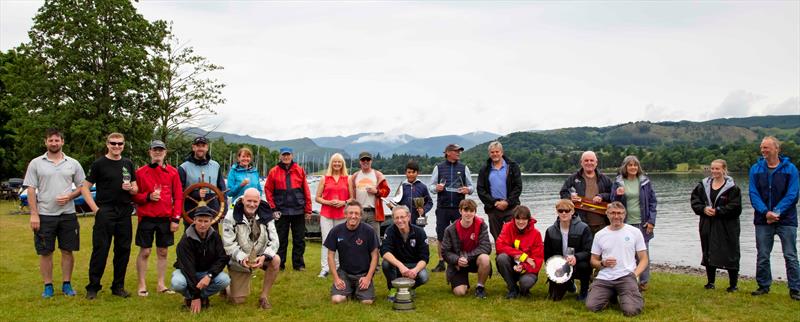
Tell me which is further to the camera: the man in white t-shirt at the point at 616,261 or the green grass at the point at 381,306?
the man in white t-shirt at the point at 616,261

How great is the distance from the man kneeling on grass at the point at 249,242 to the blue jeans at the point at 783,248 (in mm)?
6174

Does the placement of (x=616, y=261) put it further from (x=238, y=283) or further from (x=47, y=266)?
(x=47, y=266)

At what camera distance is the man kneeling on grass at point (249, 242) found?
6625mm

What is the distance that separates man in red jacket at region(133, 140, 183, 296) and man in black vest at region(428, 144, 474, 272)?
12.8ft

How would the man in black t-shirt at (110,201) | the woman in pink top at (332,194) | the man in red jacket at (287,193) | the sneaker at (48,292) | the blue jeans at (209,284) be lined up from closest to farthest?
the blue jeans at (209,284), the man in black t-shirt at (110,201), the sneaker at (48,292), the woman in pink top at (332,194), the man in red jacket at (287,193)

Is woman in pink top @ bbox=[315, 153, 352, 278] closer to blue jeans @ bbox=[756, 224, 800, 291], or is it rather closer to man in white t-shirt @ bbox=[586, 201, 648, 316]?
man in white t-shirt @ bbox=[586, 201, 648, 316]

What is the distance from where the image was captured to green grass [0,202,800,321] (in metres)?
6.34

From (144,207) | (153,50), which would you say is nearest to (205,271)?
(144,207)

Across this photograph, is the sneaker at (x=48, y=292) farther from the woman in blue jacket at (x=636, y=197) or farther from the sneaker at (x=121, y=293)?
the woman in blue jacket at (x=636, y=197)

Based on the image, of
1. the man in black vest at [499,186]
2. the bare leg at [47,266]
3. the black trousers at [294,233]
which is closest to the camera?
the bare leg at [47,266]

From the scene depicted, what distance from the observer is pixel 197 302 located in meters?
6.39

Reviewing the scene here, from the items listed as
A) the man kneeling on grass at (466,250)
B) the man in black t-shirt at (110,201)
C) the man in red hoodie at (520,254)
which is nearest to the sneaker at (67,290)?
the man in black t-shirt at (110,201)

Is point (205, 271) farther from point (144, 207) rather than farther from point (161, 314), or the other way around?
point (144, 207)

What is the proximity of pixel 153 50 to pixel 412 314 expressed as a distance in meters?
26.1
